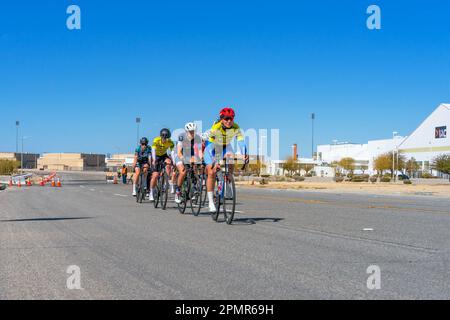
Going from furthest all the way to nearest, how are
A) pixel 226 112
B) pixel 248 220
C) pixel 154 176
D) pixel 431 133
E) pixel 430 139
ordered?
pixel 430 139 < pixel 431 133 < pixel 154 176 < pixel 248 220 < pixel 226 112

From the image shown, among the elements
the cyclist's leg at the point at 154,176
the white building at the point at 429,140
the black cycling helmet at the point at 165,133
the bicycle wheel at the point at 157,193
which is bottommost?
the bicycle wheel at the point at 157,193

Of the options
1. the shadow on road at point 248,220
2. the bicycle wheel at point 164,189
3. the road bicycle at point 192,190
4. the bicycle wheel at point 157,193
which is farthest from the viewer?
the bicycle wheel at point 157,193

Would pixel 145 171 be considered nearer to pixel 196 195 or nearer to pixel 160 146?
pixel 160 146

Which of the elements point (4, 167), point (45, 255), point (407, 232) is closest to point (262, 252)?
point (45, 255)

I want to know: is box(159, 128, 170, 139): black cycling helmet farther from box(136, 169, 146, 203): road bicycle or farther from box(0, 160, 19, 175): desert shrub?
box(0, 160, 19, 175): desert shrub

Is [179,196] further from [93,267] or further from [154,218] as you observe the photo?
[93,267]

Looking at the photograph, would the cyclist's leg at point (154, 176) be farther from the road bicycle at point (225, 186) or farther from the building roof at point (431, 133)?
the building roof at point (431, 133)

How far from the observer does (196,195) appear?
13297mm

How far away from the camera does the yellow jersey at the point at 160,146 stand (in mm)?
16422

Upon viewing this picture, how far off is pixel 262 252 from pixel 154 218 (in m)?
5.42

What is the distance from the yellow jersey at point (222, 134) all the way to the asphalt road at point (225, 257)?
162 centimetres

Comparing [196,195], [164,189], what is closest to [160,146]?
[164,189]

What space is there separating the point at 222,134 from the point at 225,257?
14.9ft

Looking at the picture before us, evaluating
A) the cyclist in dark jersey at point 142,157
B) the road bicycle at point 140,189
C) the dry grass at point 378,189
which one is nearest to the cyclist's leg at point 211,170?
the road bicycle at point 140,189
